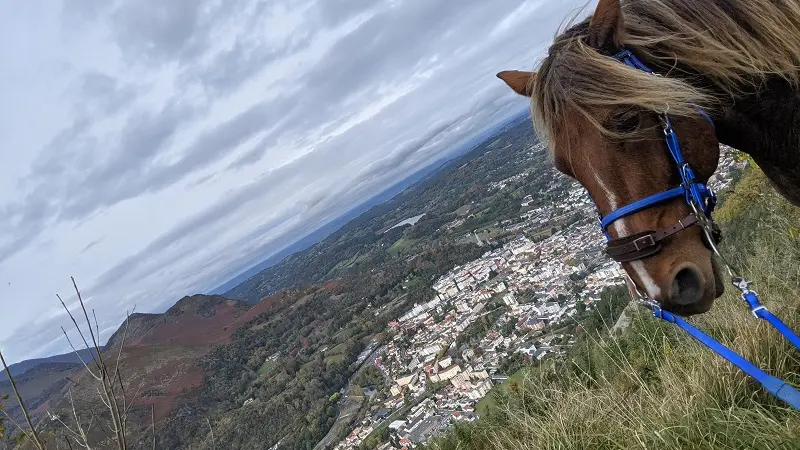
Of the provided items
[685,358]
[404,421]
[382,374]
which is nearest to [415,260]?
[382,374]

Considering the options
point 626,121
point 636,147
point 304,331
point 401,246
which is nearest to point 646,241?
point 636,147

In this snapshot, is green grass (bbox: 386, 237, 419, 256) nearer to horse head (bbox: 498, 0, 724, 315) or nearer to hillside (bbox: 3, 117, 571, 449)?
hillside (bbox: 3, 117, 571, 449)

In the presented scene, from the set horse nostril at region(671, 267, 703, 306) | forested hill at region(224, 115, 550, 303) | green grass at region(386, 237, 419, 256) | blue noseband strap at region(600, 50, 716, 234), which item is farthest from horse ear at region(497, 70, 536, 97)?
green grass at region(386, 237, 419, 256)

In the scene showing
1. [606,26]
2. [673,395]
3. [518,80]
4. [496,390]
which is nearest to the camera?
[606,26]

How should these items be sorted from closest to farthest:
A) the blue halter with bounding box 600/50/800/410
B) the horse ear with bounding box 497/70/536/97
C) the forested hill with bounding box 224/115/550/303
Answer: the blue halter with bounding box 600/50/800/410 → the horse ear with bounding box 497/70/536/97 → the forested hill with bounding box 224/115/550/303

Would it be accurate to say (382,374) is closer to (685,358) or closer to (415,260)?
(685,358)

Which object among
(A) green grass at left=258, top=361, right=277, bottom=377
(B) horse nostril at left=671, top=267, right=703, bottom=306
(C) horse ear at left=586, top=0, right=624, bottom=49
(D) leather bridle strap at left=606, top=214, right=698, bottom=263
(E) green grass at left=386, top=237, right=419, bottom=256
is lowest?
(A) green grass at left=258, top=361, right=277, bottom=377

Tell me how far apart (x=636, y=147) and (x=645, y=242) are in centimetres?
38

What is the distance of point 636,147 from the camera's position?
1.75 meters

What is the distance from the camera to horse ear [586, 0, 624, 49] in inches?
71.9

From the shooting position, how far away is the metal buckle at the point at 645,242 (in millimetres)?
1675

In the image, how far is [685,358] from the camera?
3143 millimetres

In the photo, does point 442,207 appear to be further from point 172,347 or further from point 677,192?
point 677,192

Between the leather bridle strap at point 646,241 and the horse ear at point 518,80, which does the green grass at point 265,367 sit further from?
the leather bridle strap at point 646,241
